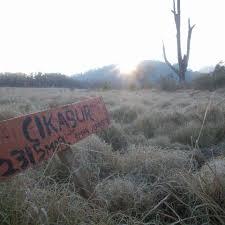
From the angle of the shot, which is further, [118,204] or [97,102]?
[97,102]

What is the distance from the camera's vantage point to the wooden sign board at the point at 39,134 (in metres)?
3.10

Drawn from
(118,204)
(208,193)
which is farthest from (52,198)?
(208,193)

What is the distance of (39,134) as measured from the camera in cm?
340

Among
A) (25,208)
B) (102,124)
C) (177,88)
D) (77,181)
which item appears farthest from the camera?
(177,88)

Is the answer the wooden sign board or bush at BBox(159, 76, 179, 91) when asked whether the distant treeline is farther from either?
the wooden sign board

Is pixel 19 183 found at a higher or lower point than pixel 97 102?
lower

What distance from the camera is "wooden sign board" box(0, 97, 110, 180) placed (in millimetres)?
3104

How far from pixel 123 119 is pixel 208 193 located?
7.12 meters

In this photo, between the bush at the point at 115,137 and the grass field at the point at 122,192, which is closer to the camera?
the grass field at the point at 122,192

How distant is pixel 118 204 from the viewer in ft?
12.5

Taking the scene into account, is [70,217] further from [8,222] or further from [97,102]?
[97,102]

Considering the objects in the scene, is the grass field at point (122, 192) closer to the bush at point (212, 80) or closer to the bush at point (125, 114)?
the bush at point (125, 114)

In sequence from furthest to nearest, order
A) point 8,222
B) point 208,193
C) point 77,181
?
1. point 77,181
2. point 208,193
3. point 8,222

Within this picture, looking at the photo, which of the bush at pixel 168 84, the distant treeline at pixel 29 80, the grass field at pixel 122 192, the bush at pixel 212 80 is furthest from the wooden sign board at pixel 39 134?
the distant treeline at pixel 29 80
